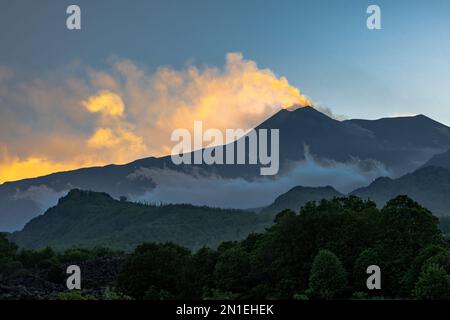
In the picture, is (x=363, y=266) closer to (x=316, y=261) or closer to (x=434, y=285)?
(x=316, y=261)

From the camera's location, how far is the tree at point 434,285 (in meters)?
52.6

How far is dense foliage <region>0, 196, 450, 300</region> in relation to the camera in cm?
6316

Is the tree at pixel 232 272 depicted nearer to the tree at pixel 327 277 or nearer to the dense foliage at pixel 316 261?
the dense foliage at pixel 316 261

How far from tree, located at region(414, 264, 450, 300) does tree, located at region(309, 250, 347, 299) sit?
34.9 feet

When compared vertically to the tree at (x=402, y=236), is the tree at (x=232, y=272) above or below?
below

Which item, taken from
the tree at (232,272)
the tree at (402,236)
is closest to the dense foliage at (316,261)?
the tree at (232,272)

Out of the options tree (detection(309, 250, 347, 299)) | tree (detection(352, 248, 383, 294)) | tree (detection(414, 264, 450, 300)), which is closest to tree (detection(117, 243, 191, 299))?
tree (detection(309, 250, 347, 299))

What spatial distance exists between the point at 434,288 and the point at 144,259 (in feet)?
129

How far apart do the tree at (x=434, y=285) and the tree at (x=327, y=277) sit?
10.6 m

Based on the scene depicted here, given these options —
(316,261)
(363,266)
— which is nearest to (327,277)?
(316,261)

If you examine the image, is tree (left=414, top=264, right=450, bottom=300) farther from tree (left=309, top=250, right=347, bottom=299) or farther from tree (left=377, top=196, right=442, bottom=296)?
tree (left=309, top=250, right=347, bottom=299)
